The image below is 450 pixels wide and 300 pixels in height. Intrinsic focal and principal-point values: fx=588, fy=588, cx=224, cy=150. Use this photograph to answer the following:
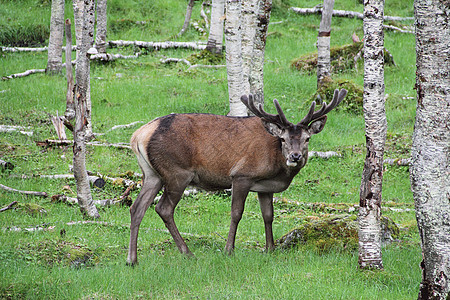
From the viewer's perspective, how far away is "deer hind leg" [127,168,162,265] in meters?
7.12

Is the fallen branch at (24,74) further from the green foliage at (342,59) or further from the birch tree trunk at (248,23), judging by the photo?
the birch tree trunk at (248,23)

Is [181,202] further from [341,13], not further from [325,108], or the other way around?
[341,13]

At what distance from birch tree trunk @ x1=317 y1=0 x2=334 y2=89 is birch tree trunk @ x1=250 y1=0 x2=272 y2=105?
3.01 meters

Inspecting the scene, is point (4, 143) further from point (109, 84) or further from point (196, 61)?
point (196, 61)

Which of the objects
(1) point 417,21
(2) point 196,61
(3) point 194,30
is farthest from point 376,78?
(3) point 194,30

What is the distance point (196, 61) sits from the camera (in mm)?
18922

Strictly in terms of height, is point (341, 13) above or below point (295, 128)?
above

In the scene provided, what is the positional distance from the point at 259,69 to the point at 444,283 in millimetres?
8622

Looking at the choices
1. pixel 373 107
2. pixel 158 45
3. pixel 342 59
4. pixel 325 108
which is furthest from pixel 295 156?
pixel 158 45

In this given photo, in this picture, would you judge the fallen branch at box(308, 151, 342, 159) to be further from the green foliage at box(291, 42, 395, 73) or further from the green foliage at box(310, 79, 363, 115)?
the green foliage at box(291, 42, 395, 73)

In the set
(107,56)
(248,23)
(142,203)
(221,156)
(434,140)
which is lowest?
(142,203)

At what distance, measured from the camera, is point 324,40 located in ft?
50.5

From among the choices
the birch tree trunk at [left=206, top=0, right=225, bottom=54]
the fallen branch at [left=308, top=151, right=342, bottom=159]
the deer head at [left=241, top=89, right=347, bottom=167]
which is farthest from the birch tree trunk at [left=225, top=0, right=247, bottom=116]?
the birch tree trunk at [left=206, top=0, right=225, bottom=54]

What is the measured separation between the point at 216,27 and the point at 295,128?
38.6 feet
